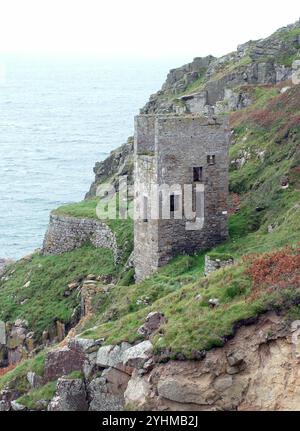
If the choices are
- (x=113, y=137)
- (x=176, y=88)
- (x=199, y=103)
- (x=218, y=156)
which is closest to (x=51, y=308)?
(x=218, y=156)

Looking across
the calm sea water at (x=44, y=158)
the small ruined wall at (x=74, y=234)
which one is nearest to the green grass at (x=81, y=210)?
the small ruined wall at (x=74, y=234)

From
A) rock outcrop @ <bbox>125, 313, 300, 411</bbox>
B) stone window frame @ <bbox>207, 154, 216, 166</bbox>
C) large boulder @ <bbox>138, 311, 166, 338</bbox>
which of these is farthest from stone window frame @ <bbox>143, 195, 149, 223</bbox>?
rock outcrop @ <bbox>125, 313, 300, 411</bbox>

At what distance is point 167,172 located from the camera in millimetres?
33906

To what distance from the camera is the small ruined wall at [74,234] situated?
1639 inches

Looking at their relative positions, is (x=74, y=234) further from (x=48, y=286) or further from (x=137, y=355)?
(x=137, y=355)

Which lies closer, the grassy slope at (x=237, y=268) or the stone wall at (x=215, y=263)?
the grassy slope at (x=237, y=268)

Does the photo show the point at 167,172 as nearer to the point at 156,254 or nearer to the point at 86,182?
the point at 156,254

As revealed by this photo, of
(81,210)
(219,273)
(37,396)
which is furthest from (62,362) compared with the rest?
(81,210)

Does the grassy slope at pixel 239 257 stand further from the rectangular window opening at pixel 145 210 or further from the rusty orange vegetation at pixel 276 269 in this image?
the rectangular window opening at pixel 145 210

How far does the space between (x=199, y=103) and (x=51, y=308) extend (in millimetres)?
25216

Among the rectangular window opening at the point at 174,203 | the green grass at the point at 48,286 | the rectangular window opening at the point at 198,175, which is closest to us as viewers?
the rectangular window opening at the point at 174,203

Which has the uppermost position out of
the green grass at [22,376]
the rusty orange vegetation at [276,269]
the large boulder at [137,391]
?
the rusty orange vegetation at [276,269]

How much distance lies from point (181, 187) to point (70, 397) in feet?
42.0

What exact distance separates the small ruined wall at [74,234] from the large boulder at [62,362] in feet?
50.6
